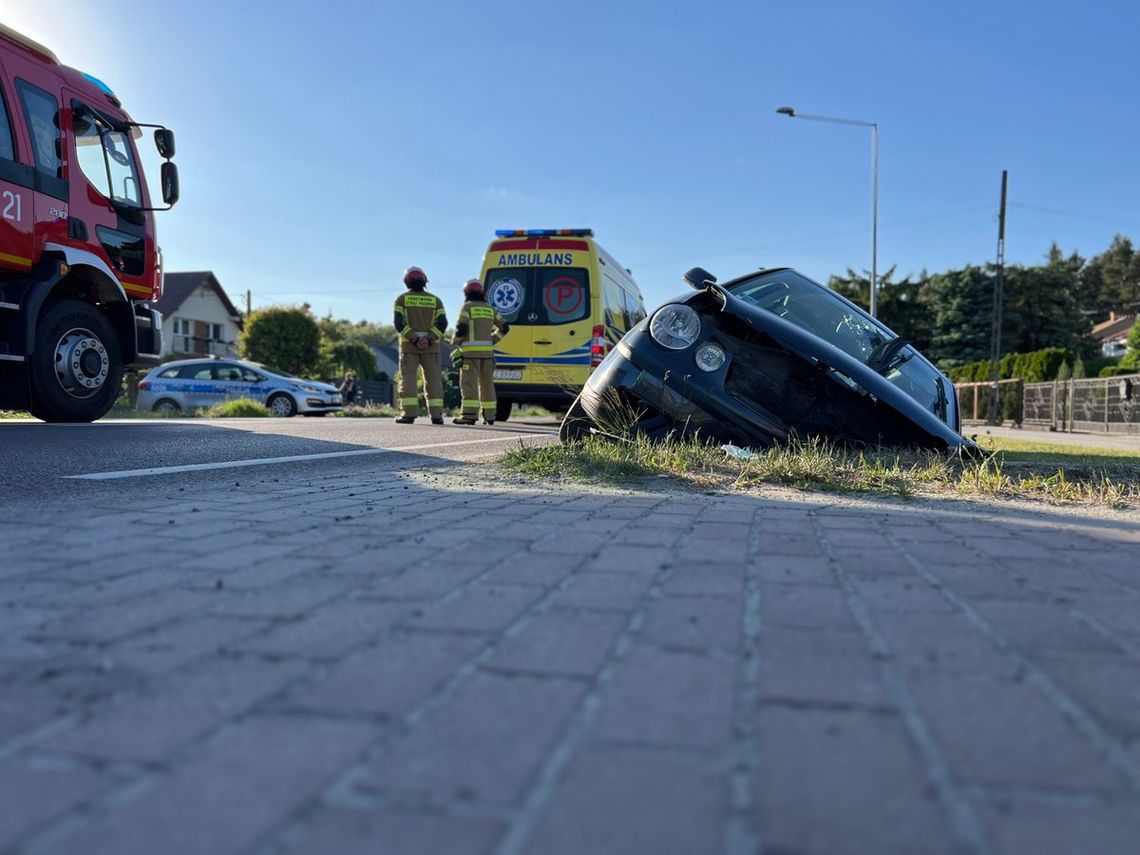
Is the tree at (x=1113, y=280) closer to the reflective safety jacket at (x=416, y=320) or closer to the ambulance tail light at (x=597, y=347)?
the ambulance tail light at (x=597, y=347)

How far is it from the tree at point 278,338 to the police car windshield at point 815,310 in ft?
120

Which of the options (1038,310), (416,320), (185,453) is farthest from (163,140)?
(1038,310)

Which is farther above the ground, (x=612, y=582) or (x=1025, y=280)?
(x=1025, y=280)

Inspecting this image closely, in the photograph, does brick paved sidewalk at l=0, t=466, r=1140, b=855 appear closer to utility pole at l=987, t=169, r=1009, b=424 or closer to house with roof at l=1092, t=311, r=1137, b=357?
utility pole at l=987, t=169, r=1009, b=424

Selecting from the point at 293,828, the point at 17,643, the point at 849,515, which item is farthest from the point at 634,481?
the point at 293,828

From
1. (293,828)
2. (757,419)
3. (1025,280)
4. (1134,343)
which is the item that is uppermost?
(1025,280)

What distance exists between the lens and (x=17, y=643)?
5.95 feet

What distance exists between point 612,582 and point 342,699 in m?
0.99

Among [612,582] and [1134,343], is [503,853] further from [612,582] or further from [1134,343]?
[1134,343]

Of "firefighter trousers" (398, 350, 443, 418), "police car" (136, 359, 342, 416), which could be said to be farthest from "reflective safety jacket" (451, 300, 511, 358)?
"police car" (136, 359, 342, 416)

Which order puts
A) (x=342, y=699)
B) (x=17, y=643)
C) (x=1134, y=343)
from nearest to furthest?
(x=342, y=699), (x=17, y=643), (x=1134, y=343)

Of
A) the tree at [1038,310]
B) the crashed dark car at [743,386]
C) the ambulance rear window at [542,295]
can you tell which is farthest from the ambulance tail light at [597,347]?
the tree at [1038,310]

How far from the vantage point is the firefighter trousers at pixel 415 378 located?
11.6 metres

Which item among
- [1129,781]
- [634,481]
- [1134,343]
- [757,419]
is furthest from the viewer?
[1134,343]
